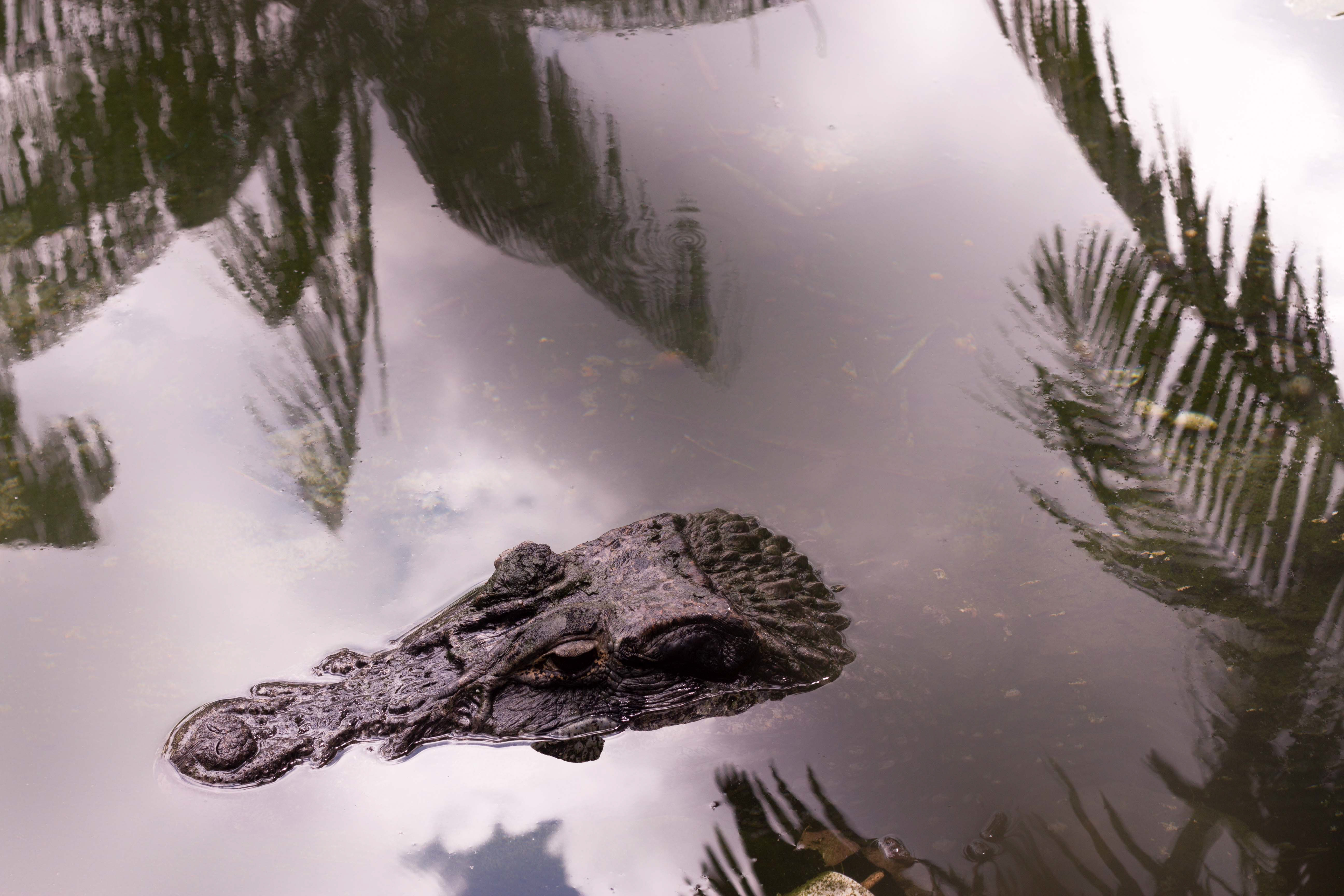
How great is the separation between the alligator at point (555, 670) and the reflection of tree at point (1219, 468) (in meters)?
1.11

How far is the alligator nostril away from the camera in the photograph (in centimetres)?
248

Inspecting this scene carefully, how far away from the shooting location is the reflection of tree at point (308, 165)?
3.82m

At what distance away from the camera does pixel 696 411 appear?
3500 mm

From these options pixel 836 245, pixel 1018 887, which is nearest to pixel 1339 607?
pixel 1018 887

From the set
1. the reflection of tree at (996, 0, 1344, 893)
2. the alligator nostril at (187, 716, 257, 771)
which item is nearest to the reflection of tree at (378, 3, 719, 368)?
the reflection of tree at (996, 0, 1344, 893)

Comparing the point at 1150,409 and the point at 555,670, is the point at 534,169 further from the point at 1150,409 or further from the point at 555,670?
the point at 1150,409

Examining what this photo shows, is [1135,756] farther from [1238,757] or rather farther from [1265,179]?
[1265,179]

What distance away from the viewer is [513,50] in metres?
5.29

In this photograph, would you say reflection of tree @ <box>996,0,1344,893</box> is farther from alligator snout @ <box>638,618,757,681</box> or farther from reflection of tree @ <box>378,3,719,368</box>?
reflection of tree @ <box>378,3,719,368</box>

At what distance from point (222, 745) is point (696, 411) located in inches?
79.6

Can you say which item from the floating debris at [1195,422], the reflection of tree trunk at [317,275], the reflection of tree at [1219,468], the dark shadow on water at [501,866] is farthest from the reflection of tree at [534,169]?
the dark shadow on water at [501,866]

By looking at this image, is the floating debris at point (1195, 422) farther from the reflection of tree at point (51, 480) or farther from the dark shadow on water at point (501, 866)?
the reflection of tree at point (51, 480)

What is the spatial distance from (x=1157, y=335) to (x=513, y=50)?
4.01m

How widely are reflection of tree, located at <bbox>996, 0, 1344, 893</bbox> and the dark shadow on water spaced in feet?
5.08
